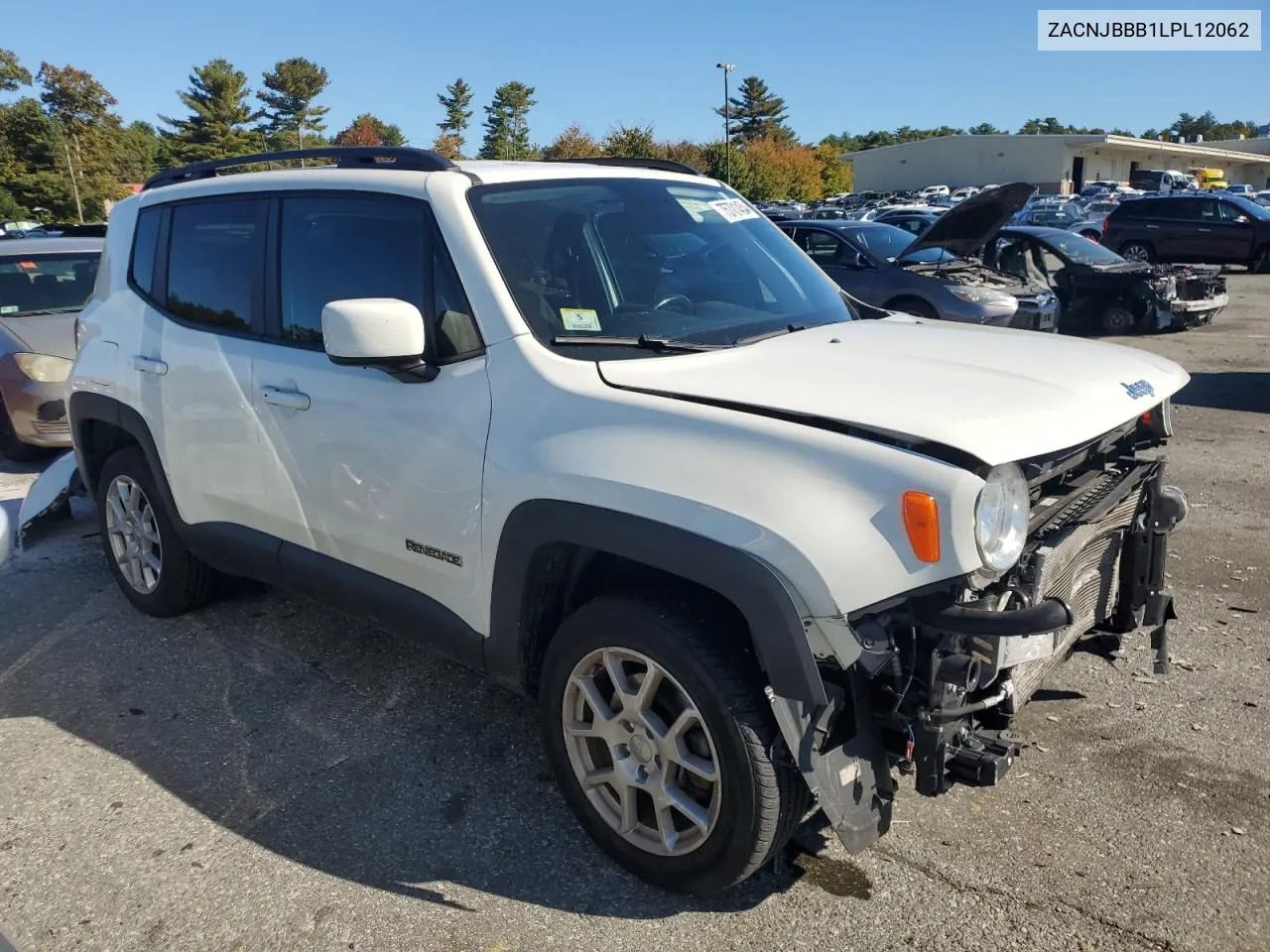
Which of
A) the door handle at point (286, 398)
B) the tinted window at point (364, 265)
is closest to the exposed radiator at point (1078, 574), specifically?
the tinted window at point (364, 265)

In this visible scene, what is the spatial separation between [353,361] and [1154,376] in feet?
7.95

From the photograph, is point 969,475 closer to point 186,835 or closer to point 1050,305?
point 186,835

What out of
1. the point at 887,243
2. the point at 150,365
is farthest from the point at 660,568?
the point at 887,243

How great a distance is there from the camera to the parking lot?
269cm

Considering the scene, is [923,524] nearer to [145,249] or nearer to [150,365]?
[150,365]

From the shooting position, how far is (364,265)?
11.2 ft

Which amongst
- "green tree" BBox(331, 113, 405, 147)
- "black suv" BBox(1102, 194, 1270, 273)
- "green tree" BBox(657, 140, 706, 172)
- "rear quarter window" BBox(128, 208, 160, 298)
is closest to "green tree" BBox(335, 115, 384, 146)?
"green tree" BBox(331, 113, 405, 147)

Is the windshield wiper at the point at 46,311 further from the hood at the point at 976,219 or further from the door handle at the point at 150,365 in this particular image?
the hood at the point at 976,219

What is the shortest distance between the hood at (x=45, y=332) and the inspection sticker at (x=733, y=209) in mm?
5613

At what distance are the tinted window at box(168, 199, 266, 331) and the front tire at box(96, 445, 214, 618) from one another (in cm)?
83

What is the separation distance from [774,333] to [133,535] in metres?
3.23

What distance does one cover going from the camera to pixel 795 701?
2.33 meters

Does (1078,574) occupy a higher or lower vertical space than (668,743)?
higher

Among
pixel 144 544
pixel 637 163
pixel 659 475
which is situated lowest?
pixel 144 544
